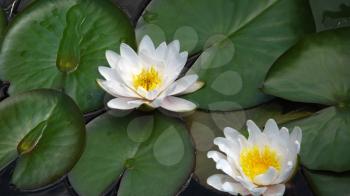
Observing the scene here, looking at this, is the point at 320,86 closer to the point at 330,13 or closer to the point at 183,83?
the point at 330,13

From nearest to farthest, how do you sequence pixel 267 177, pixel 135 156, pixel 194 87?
pixel 267 177
pixel 135 156
pixel 194 87

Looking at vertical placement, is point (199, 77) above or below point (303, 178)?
above

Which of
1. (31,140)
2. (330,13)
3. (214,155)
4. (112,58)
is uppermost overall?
(330,13)

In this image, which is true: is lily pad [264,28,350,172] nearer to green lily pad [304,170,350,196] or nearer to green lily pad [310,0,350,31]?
green lily pad [304,170,350,196]

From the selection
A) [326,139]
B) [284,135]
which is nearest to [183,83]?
[284,135]

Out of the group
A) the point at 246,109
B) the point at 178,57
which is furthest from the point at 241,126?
the point at 178,57

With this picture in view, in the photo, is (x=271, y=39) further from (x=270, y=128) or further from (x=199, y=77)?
(x=270, y=128)

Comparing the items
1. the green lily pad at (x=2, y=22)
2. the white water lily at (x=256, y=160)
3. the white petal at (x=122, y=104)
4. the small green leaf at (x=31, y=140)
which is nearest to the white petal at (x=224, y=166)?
the white water lily at (x=256, y=160)
